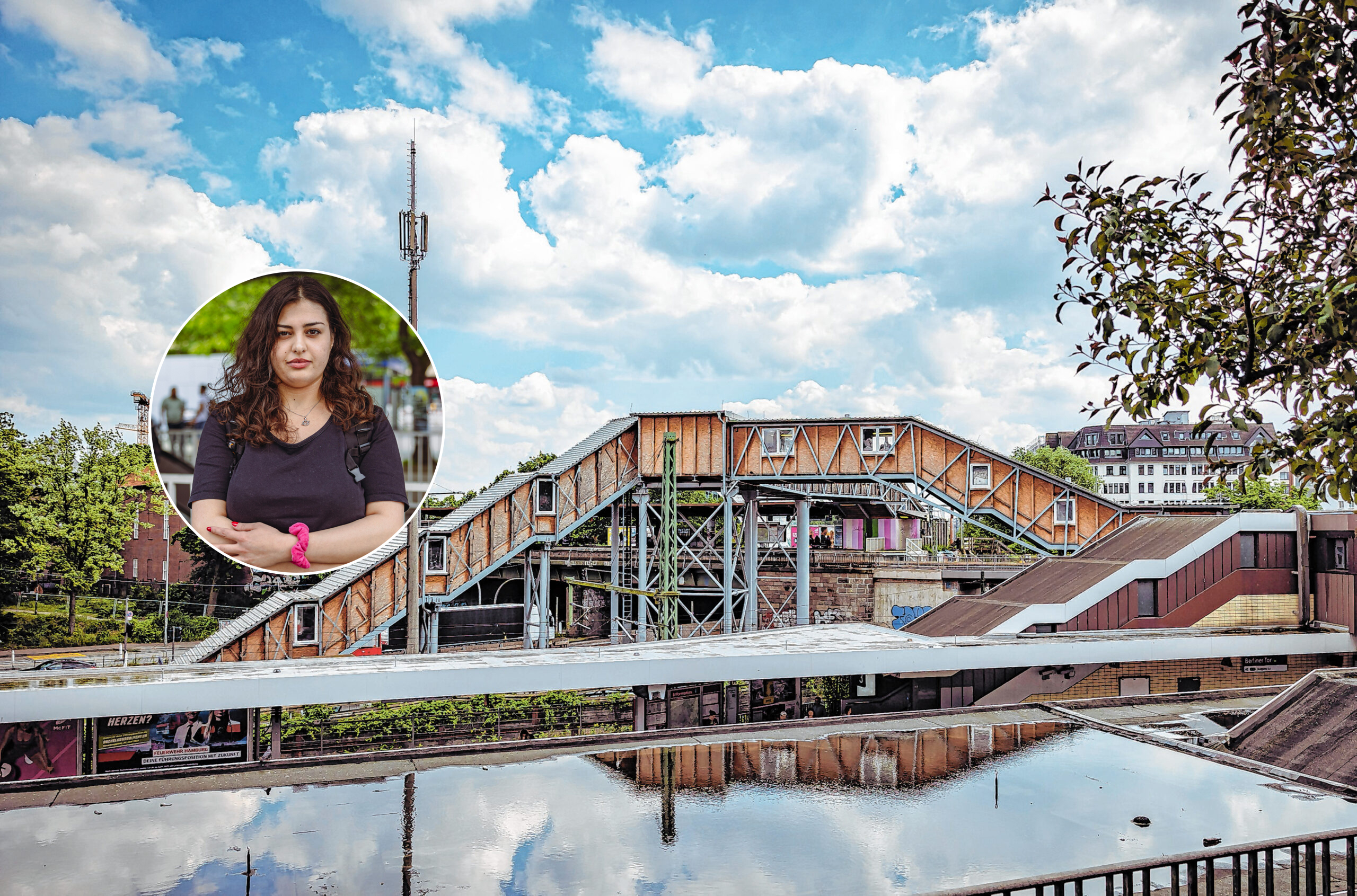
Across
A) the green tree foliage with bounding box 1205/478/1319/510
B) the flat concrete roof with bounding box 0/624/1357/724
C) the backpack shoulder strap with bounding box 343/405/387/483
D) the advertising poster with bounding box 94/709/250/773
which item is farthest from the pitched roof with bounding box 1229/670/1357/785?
the green tree foliage with bounding box 1205/478/1319/510

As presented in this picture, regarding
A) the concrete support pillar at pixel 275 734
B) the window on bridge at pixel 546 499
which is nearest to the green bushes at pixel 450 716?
the concrete support pillar at pixel 275 734

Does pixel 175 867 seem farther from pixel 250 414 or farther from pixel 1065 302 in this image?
pixel 1065 302

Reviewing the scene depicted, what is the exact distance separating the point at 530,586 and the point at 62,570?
3123cm

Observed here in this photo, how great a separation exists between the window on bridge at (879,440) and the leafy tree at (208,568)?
4267 cm

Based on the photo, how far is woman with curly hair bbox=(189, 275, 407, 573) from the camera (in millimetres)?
13328

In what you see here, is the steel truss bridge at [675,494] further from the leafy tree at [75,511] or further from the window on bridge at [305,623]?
the leafy tree at [75,511]

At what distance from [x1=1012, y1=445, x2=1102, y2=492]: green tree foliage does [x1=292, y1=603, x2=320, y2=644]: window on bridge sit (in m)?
85.1

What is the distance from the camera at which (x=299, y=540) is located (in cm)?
1353

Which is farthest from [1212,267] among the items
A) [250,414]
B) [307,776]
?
[307,776]

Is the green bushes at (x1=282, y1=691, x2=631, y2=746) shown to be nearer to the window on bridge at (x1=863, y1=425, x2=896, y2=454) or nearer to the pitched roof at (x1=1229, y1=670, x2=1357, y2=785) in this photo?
the window on bridge at (x1=863, y1=425, x2=896, y2=454)

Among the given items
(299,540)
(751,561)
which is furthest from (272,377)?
(751,561)

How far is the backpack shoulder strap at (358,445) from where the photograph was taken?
13.8 m

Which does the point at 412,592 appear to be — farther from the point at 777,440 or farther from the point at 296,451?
the point at 296,451

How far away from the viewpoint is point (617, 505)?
36.8 meters
